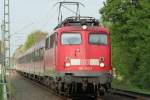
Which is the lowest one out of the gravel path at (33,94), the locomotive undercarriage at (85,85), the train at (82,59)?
the gravel path at (33,94)

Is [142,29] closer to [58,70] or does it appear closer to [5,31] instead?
[5,31]

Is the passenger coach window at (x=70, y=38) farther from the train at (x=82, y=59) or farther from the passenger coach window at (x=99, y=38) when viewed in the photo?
the passenger coach window at (x=99, y=38)

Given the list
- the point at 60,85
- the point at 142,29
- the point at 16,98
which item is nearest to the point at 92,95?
the point at 60,85

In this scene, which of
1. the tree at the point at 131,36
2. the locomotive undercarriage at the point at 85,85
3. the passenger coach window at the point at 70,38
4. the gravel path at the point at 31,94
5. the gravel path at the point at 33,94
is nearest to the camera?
the locomotive undercarriage at the point at 85,85

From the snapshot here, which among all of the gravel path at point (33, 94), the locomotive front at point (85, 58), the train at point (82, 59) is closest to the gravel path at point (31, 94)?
the gravel path at point (33, 94)

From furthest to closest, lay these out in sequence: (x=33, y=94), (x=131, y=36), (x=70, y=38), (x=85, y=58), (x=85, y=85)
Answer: (x=131, y=36), (x=33, y=94), (x=70, y=38), (x=85, y=58), (x=85, y=85)

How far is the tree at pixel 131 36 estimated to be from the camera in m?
43.6

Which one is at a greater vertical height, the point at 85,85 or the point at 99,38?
the point at 99,38

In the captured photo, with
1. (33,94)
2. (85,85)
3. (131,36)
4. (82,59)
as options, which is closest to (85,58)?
(82,59)

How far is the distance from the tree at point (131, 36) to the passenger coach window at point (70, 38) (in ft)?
70.3

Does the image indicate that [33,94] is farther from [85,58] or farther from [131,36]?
[131,36]

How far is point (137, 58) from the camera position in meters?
46.1

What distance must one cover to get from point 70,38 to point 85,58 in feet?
3.83

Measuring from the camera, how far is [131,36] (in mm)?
46281
